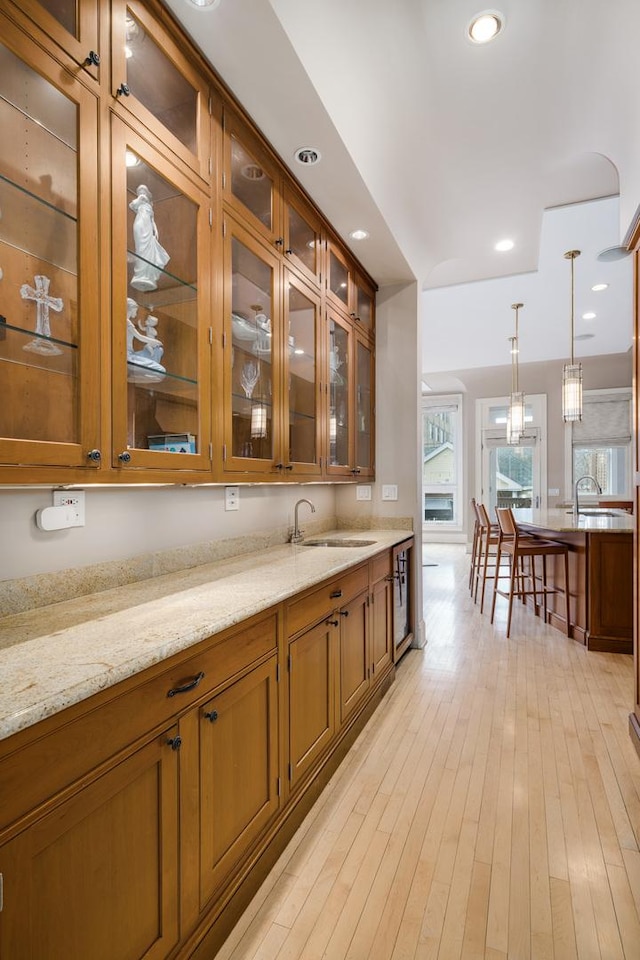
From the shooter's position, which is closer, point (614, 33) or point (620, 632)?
point (614, 33)

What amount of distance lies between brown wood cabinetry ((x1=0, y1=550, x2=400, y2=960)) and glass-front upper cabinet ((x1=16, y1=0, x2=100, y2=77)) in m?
1.51

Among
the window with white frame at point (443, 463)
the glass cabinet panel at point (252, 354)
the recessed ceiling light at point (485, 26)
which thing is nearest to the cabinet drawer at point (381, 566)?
the glass cabinet panel at point (252, 354)

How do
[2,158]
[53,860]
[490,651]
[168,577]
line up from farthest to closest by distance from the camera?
[490,651] → [168,577] → [2,158] → [53,860]

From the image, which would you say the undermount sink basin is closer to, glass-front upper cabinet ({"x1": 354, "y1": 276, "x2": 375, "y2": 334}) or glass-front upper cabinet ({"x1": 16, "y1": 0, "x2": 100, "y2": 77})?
glass-front upper cabinet ({"x1": 354, "y1": 276, "x2": 375, "y2": 334})

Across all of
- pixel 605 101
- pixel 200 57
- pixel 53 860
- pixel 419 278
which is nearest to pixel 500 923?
pixel 53 860

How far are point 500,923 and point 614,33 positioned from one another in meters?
3.21

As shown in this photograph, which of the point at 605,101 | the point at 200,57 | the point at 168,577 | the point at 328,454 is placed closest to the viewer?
the point at 200,57

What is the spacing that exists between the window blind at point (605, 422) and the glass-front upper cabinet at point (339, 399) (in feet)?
19.1

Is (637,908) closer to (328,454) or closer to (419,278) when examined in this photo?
(328,454)

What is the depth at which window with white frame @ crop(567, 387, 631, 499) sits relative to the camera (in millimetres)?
7715

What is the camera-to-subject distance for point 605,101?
2322 mm

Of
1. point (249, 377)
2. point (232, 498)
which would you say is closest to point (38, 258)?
point (249, 377)

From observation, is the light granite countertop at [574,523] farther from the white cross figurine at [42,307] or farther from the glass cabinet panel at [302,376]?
the white cross figurine at [42,307]

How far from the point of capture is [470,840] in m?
1.75
